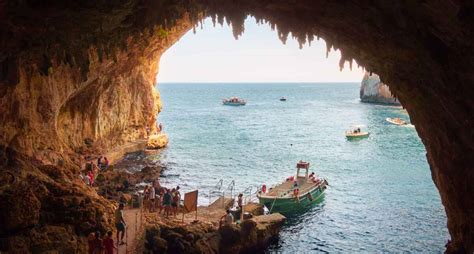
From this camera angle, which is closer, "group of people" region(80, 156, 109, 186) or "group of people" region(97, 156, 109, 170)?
"group of people" region(80, 156, 109, 186)

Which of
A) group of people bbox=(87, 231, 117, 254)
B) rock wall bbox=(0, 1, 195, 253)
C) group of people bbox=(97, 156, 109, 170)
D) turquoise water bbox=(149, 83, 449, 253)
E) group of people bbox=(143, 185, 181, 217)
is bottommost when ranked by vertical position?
turquoise water bbox=(149, 83, 449, 253)

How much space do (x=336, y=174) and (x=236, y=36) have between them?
1372 inches

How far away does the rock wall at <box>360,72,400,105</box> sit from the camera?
130 m

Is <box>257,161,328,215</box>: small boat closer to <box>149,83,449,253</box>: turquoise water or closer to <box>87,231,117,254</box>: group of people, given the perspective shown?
<box>149,83,449,253</box>: turquoise water

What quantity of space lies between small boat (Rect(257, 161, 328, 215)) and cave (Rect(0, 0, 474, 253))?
1488cm

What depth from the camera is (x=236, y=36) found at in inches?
591

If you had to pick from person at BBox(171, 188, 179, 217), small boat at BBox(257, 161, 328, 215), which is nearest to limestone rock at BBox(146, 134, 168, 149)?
small boat at BBox(257, 161, 328, 215)

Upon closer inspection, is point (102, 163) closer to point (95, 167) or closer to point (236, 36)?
point (95, 167)

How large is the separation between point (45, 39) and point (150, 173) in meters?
27.7

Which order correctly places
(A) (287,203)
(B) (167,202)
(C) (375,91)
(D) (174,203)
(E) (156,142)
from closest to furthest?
(B) (167,202)
(D) (174,203)
(A) (287,203)
(E) (156,142)
(C) (375,91)

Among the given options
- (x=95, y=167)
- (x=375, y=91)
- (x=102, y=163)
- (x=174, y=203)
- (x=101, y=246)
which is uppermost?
(x=375, y=91)

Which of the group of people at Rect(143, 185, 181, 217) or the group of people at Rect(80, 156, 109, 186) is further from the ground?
the group of people at Rect(143, 185, 181, 217)

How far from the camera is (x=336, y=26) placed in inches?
529

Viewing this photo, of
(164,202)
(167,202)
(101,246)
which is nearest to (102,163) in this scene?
(164,202)
